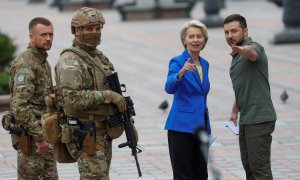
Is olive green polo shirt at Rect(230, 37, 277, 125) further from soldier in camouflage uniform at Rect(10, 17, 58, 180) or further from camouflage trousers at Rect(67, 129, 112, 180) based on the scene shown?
soldier in camouflage uniform at Rect(10, 17, 58, 180)

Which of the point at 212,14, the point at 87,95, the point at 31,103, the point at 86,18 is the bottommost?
the point at 212,14

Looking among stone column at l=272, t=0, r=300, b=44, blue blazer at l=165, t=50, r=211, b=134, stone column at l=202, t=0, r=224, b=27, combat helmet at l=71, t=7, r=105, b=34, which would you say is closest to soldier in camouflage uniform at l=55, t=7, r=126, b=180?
combat helmet at l=71, t=7, r=105, b=34

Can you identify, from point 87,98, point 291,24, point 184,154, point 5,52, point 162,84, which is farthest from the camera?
point 291,24

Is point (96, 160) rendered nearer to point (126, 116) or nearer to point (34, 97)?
point (126, 116)

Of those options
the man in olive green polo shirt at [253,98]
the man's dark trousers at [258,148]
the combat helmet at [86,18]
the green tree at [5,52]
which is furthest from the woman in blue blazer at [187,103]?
the green tree at [5,52]

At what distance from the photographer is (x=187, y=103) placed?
24.2 ft

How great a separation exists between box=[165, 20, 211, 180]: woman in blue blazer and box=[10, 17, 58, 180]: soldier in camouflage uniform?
1095 millimetres

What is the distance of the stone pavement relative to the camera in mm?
10281

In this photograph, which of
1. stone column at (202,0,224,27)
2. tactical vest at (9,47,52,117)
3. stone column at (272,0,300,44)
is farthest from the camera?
stone column at (202,0,224,27)

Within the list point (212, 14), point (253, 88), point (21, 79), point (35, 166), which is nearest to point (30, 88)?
point (21, 79)

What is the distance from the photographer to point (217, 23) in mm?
27984

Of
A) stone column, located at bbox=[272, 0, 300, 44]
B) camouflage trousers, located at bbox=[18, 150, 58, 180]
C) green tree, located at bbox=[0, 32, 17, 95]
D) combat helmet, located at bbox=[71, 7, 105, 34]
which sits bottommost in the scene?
stone column, located at bbox=[272, 0, 300, 44]

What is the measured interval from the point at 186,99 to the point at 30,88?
4.35ft

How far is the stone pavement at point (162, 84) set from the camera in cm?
1028
